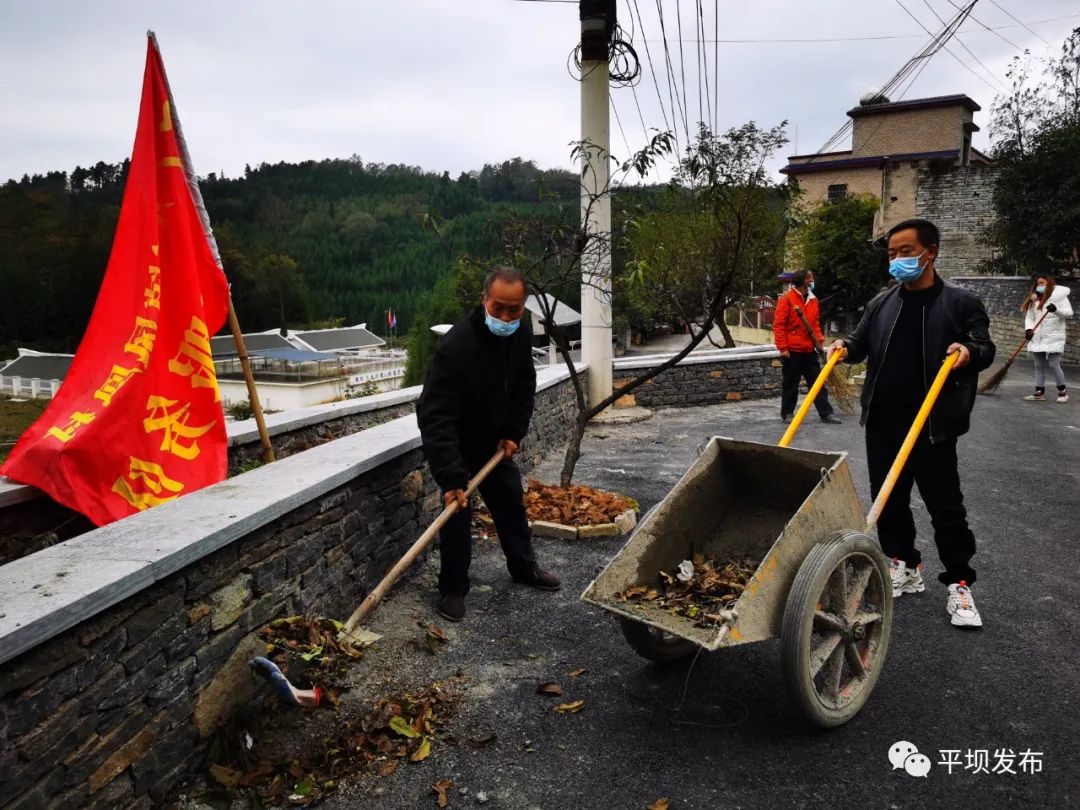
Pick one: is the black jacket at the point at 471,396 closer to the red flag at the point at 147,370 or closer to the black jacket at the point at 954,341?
the red flag at the point at 147,370

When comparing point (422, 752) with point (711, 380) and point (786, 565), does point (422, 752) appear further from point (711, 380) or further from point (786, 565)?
point (711, 380)

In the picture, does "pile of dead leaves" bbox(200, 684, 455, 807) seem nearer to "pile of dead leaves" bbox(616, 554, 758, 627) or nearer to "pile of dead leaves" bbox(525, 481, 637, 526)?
"pile of dead leaves" bbox(616, 554, 758, 627)

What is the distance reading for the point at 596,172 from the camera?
30.3 ft

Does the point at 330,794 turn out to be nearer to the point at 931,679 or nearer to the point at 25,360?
the point at 931,679

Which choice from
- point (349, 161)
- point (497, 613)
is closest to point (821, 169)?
point (497, 613)

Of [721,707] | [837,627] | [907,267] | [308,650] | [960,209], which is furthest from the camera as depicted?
[960,209]

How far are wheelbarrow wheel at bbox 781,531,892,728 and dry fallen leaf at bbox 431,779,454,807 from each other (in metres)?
1.30

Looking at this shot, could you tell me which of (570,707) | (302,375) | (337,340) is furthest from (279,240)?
(570,707)

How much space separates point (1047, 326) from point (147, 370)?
428 inches

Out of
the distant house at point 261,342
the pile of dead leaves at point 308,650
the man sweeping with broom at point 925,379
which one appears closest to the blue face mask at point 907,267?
the man sweeping with broom at point 925,379

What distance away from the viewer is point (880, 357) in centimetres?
390

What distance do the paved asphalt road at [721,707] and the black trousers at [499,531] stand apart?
0.58ft

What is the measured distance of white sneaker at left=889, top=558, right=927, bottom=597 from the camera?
420 cm

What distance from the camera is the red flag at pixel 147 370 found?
13.4 feet
